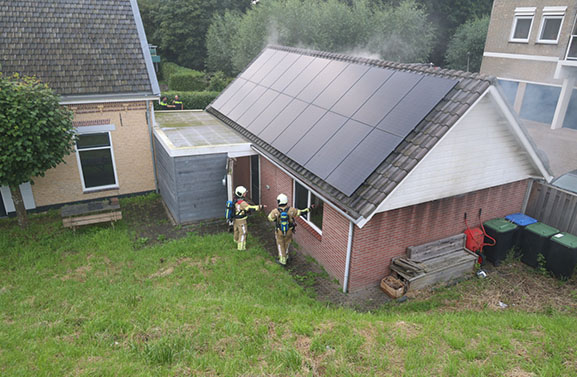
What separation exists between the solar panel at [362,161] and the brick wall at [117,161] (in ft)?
25.1

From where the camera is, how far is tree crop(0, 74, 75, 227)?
30.5 ft

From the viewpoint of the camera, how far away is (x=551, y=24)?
75.8ft

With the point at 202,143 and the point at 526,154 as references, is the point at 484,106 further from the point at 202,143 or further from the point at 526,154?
the point at 202,143

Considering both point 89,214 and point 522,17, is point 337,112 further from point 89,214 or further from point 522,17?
point 522,17

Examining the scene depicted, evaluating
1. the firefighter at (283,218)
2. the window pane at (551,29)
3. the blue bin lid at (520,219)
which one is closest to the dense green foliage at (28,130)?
the firefighter at (283,218)

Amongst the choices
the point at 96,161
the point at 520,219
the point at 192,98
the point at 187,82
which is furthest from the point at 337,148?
the point at 187,82

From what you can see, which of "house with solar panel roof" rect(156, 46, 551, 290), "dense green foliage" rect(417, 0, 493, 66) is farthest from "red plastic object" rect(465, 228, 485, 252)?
"dense green foliage" rect(417, 0, 493, 66)

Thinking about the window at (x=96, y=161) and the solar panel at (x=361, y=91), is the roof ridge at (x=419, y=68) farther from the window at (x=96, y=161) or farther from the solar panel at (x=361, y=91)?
the window at (x=96, y=161)

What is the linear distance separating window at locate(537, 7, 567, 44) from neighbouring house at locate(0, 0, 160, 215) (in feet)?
76.4

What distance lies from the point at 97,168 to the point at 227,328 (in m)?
9.10

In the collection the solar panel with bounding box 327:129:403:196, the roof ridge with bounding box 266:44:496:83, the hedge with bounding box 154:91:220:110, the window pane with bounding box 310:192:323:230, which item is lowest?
the window pane with bounding box 310:192:323:230

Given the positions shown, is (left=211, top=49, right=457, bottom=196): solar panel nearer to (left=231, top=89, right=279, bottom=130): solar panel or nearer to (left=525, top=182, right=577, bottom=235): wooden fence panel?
(left=231, top=89, right=279, bottom=130): solar panel

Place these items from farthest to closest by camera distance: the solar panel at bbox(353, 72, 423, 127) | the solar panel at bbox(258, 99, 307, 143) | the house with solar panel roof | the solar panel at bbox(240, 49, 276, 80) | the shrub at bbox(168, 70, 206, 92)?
the shrub at bbox(168, 70, 206, 92), the solar panel at bbox(240, 49, 276, 80), the solar panel at bbox(258, 99, 307, 143), the solar panel at bbox(353, 72, 423, 127), the house with solar panel roof

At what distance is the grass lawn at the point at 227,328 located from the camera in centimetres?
Answer: 537
